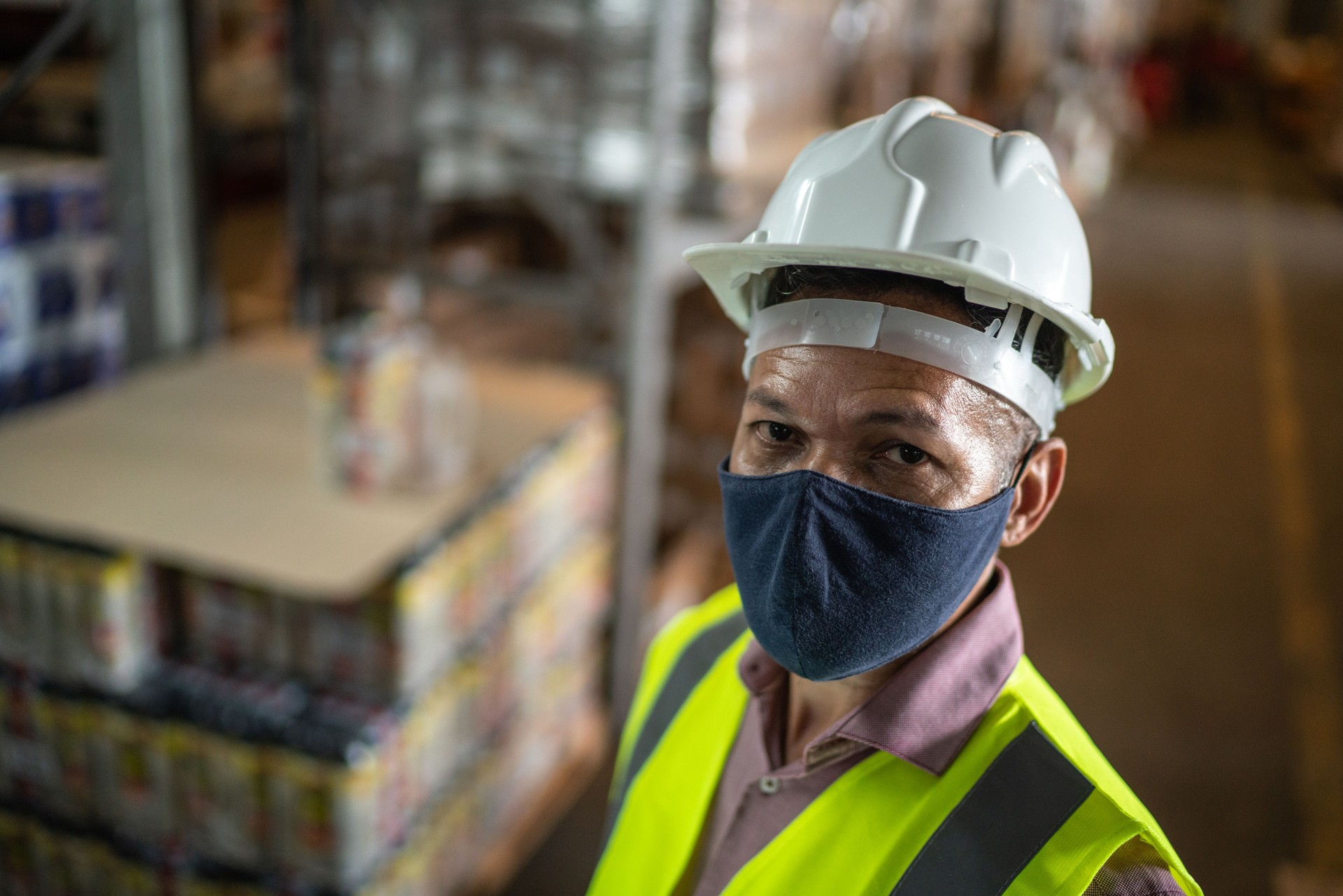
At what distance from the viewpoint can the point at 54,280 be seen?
132 inches

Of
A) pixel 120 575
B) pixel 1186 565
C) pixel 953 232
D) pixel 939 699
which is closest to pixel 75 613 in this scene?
pixel 120 575

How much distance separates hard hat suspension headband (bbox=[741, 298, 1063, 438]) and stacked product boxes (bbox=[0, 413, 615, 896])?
1.65 meters

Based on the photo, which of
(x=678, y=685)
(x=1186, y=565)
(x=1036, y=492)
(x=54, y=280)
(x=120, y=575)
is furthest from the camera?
(x=1186, y=565)

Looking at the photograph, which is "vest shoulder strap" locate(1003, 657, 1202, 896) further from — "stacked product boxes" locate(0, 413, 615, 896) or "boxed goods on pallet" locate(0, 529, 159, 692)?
"boxed goods on pallet" locate(0, 529, 159, 692)

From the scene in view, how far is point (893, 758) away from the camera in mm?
1278

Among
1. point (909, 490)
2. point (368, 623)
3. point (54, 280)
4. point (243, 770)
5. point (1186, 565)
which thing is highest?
point (909, 490)

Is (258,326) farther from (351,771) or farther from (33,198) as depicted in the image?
(351,771)

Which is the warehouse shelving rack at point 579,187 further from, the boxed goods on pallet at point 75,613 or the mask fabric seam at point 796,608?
the mask fabric seam at point 796,608

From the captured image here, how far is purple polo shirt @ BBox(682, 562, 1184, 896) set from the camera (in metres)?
1.25

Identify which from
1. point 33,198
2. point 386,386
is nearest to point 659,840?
point 386,386

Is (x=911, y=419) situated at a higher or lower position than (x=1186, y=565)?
higher

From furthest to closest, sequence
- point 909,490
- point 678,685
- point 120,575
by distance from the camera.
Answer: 1. point 120,575
2. point 678,685
3. point 909,490

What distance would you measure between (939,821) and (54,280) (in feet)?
10.7

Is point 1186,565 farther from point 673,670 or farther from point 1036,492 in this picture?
point 1036,492
